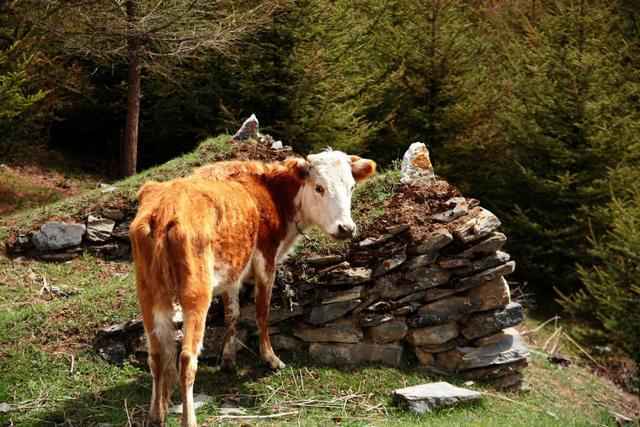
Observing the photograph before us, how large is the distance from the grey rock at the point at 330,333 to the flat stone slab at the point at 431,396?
92cm

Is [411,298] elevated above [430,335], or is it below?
above

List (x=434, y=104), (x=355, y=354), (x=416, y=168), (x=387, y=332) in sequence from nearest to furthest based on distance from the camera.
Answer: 1. (x=355, y=354)
2. (x=387, y=332)
3. (x=416, y=168)
4. (x=434, y=104)

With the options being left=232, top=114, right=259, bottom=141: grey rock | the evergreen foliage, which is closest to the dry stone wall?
the evergreen foliage

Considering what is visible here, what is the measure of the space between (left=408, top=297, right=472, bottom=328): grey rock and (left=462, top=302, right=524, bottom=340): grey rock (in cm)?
16

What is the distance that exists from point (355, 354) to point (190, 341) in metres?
3.14

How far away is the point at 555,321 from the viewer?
15.4 m

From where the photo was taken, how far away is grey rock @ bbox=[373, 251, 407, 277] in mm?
8711

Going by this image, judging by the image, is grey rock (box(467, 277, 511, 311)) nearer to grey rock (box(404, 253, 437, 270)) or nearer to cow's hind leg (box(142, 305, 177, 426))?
grey rock (box(404, 253, 437, 270))

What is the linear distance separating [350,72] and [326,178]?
1086cm

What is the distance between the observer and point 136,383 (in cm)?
742

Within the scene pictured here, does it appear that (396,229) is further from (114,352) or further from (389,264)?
(114,352)

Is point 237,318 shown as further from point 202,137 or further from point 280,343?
point 202,137

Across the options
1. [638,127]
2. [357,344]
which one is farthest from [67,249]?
[638,127]

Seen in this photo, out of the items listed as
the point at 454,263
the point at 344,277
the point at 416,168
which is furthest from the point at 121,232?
the point at 454,263
